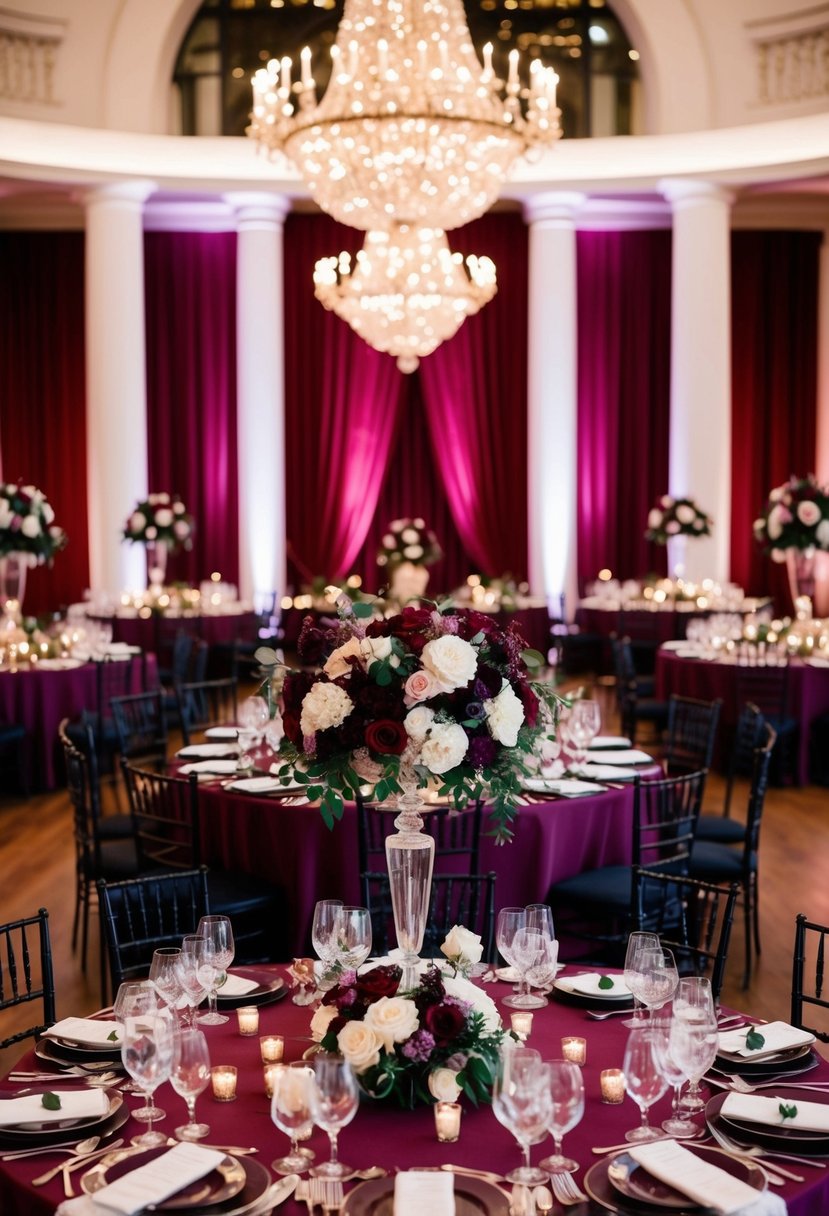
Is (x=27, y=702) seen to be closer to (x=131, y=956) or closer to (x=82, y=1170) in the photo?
(x=131, y=956)

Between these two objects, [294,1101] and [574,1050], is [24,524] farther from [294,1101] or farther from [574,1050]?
[294,1101]

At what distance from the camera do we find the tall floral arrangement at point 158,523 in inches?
461

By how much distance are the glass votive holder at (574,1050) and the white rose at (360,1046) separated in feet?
1.65

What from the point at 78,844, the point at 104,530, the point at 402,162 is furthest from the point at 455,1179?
the point at 104,530

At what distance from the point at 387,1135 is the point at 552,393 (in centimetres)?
1185

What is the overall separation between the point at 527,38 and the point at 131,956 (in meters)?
11.9

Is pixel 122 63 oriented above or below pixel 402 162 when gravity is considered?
above

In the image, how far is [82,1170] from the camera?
229cm

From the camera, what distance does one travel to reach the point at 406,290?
30.5ft

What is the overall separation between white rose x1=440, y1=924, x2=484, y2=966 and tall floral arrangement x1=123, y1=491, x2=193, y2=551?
30.6ft

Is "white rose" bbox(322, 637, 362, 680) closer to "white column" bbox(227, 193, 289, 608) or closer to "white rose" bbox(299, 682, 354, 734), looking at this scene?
"white rose" bbox(299, 682, 354, 734)

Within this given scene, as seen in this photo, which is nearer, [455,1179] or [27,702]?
[455,1179]

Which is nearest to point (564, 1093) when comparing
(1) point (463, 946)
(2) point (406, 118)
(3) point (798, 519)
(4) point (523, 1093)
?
(4) point (523, 1093)

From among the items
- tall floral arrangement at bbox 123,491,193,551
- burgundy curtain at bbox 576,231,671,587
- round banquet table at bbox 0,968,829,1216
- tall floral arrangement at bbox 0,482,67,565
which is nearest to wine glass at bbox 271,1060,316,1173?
round banquet table at bbox 0,968,829,1216
